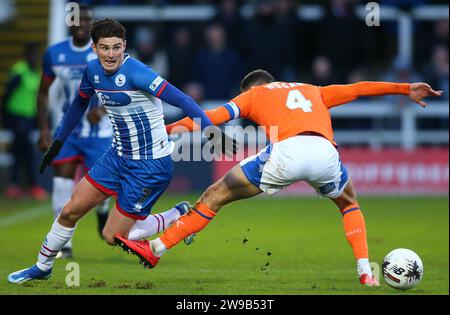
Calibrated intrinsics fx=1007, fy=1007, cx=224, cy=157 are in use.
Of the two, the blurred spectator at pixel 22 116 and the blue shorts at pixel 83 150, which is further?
the blurred spectator at pixel 22 116

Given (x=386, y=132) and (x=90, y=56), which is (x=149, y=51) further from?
(x=90, y=56)

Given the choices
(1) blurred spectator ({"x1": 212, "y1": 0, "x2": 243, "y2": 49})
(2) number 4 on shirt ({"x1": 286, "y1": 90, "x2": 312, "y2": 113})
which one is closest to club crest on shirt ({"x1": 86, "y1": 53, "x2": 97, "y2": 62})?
(2) number 4 on shirt ({"x1": 286, "y1": 90, "x2": 312, "y2": 113})

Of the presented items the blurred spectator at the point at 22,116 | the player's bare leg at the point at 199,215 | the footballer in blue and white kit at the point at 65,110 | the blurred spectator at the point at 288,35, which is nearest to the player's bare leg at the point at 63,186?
the footballer in blue and white kit at the point at 65,110

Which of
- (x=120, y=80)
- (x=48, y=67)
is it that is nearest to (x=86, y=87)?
(x=120, y=80)

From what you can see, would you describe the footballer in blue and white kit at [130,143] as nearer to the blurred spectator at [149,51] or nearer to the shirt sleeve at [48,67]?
the shirt sleeve at [48,67]

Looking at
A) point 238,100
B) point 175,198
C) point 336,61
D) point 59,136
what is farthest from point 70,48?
point 336,61

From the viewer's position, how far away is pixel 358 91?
26.2 feet

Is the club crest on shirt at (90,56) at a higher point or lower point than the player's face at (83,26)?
lower

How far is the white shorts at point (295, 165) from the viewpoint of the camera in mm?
7660

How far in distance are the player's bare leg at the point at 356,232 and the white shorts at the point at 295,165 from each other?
446 millimetres

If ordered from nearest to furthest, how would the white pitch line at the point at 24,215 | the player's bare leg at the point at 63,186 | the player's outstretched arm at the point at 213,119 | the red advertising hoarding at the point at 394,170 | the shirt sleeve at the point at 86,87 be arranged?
the player's outstretched arm at the point at 213,119
the shirt sleeve at the point at 86,87
the player's bare leg at the point at 63,186
the white pitch line at the point at 24,215
the red advertising hoarding at the point at 394,170

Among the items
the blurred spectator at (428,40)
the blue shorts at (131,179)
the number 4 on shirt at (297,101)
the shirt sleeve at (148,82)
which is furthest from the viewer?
the blurred spectator at (428,40)

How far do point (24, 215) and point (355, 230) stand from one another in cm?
705

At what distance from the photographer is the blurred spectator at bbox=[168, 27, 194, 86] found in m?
16.9
